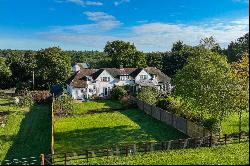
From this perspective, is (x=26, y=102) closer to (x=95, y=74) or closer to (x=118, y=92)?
(x=118, y=92)

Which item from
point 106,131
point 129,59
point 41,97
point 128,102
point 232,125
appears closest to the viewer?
point 106,131

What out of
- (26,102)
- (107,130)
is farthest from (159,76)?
(107,130)

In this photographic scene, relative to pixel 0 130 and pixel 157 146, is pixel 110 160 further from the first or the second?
pixel 0 130

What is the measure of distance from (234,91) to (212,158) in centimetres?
765

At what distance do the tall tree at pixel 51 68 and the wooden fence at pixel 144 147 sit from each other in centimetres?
4957

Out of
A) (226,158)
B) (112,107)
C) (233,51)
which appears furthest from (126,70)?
(226,158)

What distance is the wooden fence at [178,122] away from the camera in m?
38.1

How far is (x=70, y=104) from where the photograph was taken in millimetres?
56719

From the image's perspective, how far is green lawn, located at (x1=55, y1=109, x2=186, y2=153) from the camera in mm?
38062

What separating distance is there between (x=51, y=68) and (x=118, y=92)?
1876 cm

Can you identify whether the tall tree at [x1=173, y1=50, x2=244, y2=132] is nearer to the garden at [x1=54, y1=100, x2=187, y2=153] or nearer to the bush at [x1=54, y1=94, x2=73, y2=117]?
the garden at [x1=54, y1=100, x2=187, y2=153]

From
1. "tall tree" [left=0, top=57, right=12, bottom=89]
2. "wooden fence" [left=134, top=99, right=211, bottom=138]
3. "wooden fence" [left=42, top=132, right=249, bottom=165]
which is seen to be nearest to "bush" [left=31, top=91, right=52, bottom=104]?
"wooden fence" [left=134, top=99, right=211, bottom=138]

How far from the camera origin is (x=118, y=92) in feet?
230

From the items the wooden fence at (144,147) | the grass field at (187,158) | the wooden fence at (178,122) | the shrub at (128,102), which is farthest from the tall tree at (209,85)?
the shrub at (128,102)
